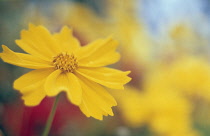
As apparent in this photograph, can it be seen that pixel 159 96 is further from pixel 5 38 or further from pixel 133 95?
pixel 5 38

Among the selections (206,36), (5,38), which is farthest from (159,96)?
(206,36)

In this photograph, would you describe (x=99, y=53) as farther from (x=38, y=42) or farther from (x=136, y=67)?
(x=136, y=67)

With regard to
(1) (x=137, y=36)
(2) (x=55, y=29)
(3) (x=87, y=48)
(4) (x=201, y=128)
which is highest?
(1) (x=137, y=36)

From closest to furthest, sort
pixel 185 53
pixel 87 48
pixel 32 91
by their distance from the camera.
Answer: pixel 32 91 → pixel 87 48 → pixel 185 53

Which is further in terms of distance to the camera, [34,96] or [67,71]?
[67,71]

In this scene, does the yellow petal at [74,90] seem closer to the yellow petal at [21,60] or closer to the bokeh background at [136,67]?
the yellow petal at [21,60]

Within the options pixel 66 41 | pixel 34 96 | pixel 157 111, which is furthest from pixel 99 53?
pixel 157 111

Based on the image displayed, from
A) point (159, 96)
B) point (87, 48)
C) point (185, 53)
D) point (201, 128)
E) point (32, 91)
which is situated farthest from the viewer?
point (185, 53)

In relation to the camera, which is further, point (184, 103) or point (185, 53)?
point (185, 53)
